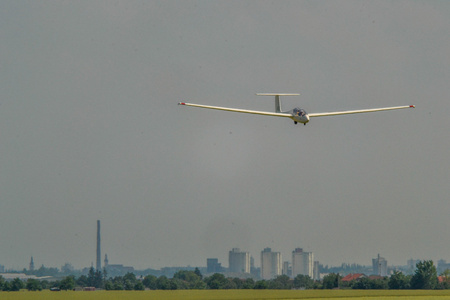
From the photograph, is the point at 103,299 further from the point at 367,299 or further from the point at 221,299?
the point at 367,299

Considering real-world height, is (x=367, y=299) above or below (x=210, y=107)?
below

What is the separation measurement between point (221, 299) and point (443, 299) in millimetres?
41266

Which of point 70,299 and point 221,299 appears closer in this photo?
point 221,299

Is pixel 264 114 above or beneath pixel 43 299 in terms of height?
above

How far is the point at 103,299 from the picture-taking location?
157 metres

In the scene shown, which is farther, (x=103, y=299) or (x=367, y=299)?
(x=103, y=299)

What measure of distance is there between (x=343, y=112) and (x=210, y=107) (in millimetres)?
20984

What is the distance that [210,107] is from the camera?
108625 millimetres

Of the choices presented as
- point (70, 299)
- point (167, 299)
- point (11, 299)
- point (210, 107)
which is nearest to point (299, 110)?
point (210, 107)

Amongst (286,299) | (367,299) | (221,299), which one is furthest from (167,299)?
(367,299)

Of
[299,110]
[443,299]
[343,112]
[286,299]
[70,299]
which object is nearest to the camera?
[299,110]

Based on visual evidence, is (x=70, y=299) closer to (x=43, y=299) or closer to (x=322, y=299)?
(x=43, y=299)

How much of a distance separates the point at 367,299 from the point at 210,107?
169 feet

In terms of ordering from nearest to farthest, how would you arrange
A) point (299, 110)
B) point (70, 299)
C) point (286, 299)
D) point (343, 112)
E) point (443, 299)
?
point (299, 110) < point (343, 112) < point (443, 299) < point (286, 299) < point (70, 299)
